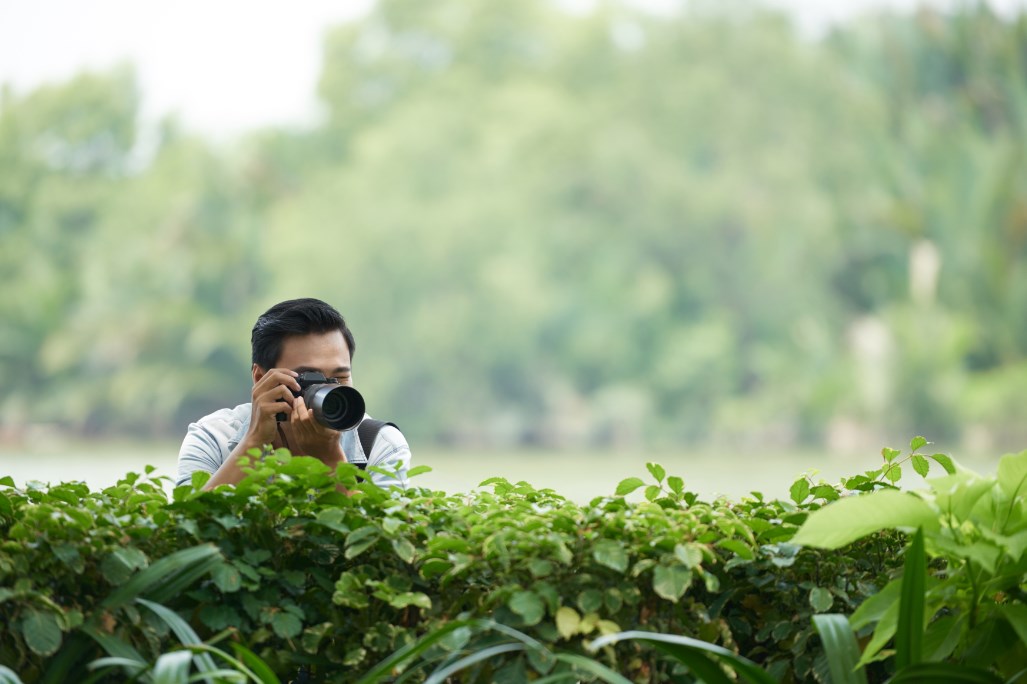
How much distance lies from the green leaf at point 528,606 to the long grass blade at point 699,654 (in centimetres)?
9

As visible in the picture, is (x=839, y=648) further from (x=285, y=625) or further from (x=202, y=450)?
(x=202, y=450)

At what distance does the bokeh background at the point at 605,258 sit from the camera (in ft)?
101

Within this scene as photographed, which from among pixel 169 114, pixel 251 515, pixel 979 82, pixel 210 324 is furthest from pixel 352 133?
pixel 251 515

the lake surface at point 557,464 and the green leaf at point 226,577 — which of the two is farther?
the lake surface at point 557,464

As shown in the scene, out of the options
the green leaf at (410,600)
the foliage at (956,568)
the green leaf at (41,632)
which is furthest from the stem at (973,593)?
the green leaf at (41,632)

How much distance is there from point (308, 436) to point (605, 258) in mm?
30433

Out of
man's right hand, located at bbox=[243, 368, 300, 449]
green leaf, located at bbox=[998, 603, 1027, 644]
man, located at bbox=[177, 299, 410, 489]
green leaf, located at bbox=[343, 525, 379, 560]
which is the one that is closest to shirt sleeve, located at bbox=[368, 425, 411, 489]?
man, located at bbox=[177, 299, 410, 489]

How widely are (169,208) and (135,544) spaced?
33.3 m

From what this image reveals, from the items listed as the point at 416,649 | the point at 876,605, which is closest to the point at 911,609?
the point at 876,605

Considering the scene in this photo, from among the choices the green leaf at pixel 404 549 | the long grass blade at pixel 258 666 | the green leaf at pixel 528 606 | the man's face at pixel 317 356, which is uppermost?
the man's face at pixel 317 356

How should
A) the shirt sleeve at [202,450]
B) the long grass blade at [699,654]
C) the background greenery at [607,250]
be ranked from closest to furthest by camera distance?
the long grass blade at [699,654] → the shirt sleeve at [202,450] → the background greenery at [607,250]

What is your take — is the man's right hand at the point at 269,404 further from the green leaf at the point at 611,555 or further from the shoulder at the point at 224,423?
the green leaf at the point at 611,555

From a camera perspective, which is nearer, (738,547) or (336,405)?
(738,547)

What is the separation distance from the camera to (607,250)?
108ft
